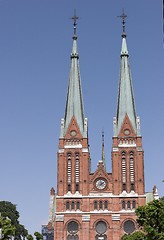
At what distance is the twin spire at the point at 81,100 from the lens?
73.1 metres

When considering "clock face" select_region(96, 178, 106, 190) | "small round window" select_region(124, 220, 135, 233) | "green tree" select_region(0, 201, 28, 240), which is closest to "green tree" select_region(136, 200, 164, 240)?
"small round window" select_region(124, 220, 135, 233)

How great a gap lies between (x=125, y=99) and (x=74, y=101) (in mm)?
7333

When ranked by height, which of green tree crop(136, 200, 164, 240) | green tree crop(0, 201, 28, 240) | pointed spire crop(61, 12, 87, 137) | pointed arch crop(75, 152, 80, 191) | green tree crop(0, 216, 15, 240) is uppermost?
pointed spire crop(61, 12, 87, 137)

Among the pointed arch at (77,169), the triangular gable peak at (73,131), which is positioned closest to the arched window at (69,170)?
the pointed arch at (77,169)

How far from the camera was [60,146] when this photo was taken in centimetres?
7225

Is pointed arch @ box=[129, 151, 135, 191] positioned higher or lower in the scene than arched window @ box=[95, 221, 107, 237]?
higher

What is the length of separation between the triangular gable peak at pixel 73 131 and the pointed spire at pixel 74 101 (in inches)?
16.9

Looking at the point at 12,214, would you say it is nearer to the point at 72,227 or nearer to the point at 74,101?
the point at 72,227

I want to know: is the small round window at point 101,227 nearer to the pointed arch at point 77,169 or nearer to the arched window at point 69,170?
the pointed arch at point 77,169

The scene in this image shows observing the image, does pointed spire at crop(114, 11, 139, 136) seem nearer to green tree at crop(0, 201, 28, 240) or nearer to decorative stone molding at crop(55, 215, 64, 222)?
decorative stone molding at crop(55, 215, 64, 222)

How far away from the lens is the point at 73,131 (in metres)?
72.9

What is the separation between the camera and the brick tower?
68750 millimetres

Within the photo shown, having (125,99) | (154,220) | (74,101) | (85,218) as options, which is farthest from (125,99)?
(154,220)

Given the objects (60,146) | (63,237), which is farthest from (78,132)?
(63,237)
